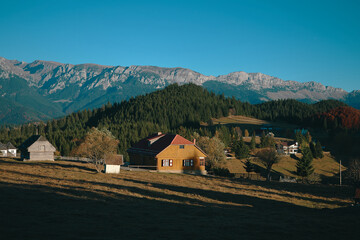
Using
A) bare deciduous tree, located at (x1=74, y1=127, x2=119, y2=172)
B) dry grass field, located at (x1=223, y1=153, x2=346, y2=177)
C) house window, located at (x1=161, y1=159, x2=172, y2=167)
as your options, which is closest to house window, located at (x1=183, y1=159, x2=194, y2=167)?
house window, located at (x1=161, y1=159, x2=172, y2=167)

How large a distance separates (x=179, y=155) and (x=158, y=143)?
6.61m

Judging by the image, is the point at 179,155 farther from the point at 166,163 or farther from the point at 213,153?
the point at 213,153

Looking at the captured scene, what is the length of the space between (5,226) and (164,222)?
331 inches

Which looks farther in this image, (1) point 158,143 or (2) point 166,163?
(1) point 158,143

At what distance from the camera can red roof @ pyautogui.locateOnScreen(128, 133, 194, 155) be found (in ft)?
229

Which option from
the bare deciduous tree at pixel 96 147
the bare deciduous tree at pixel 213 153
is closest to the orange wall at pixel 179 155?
the bare deciduous tree at pixel 213 153

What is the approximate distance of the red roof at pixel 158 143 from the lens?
229ft

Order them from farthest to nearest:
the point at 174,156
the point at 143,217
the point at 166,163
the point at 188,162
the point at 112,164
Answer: the point at 188,162 < the point at 174,156 < the point at 166,163 < the point at 112,164 < the point at 143,217

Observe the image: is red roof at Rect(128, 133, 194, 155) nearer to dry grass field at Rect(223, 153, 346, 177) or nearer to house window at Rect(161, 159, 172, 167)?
house window at Rect(161, 159, 172, 167)

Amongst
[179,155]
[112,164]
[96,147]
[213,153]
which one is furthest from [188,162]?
[96,147]

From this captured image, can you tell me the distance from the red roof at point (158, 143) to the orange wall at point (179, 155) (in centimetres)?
97

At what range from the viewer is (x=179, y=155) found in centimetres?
6931

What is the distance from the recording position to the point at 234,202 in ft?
101

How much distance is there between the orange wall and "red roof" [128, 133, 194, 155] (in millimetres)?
A: 965
